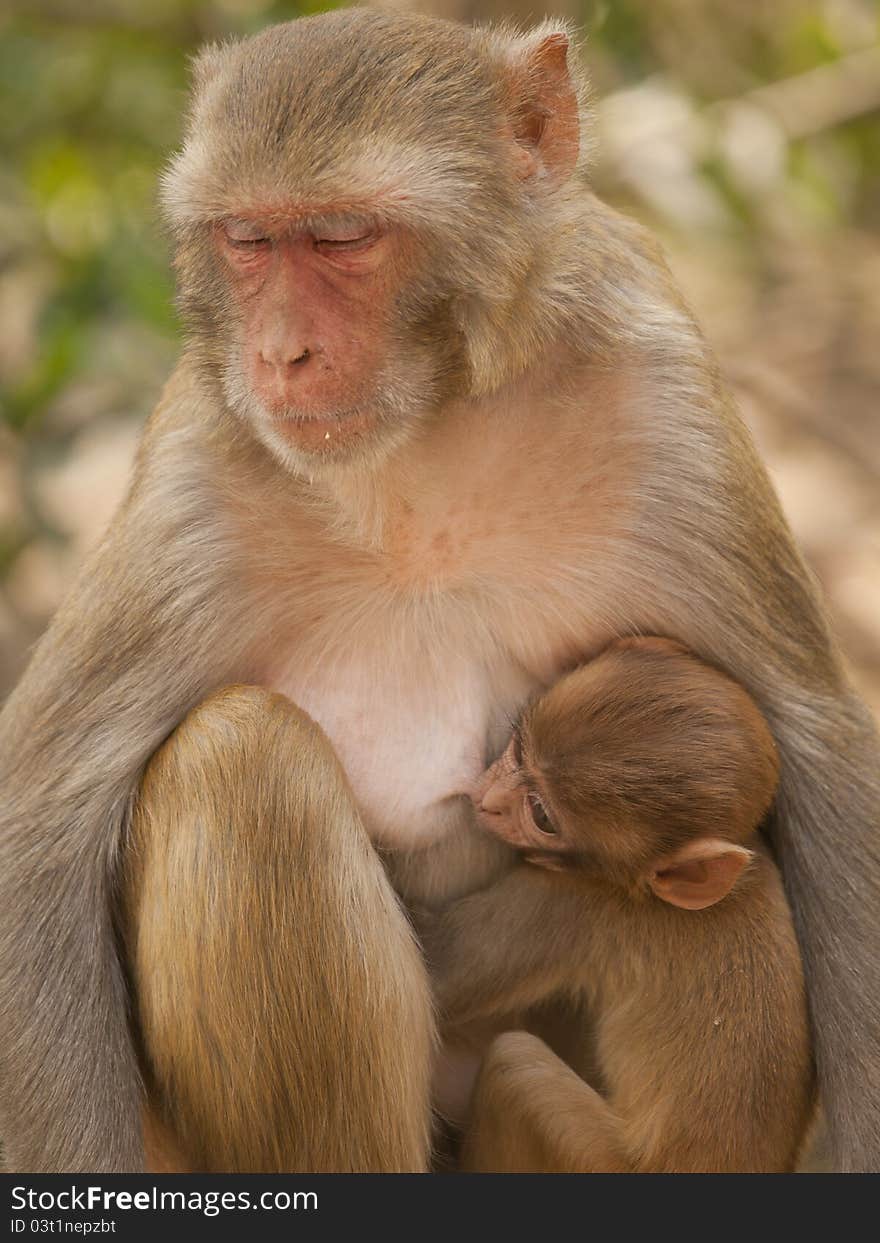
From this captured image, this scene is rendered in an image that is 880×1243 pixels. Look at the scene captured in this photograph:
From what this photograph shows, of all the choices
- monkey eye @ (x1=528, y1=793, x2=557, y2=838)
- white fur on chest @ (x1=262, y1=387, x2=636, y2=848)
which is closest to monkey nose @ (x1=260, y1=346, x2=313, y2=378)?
white fur on chest @ (x1=262, y1=387, x2=636, y2=848)

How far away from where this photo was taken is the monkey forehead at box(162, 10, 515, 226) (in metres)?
3.54

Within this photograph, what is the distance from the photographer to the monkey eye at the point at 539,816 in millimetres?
4016

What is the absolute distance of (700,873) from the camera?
3.86m

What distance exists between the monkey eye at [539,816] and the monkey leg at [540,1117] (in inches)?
18.6

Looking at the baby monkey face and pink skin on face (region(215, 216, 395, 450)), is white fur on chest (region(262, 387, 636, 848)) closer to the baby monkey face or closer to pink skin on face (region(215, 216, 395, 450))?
the baby monkey face

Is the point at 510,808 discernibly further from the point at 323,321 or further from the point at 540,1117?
the point at 323,321

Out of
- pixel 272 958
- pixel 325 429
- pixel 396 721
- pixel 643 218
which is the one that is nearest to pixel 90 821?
pixel 272 958

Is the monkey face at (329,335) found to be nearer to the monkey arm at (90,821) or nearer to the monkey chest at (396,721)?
the monkey arm at (90,821)

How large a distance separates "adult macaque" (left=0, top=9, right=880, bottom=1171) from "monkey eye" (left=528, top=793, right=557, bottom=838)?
181 millimetres

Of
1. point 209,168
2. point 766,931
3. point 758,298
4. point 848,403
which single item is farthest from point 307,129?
point 758,298


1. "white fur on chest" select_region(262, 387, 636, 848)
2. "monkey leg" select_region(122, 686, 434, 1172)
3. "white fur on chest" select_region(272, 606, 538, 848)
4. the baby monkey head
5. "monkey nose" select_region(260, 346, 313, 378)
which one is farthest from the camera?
"white fur on chest" select_region(272, 606, 538, 848)

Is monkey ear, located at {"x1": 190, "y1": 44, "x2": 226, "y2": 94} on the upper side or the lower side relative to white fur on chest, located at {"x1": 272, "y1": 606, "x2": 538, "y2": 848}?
upper

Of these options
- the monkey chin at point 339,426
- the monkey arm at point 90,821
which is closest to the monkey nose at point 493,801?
the monkey arm at point 90,821

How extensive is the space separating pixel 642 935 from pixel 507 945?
11.8 inches
